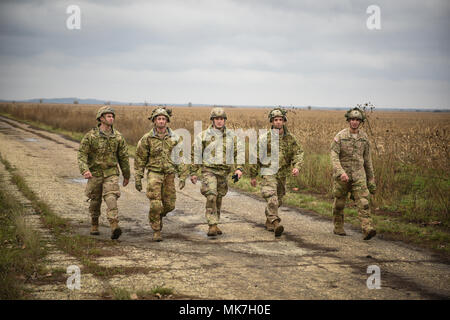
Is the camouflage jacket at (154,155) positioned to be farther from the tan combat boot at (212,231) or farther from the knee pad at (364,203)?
the knee pad at (364,203)

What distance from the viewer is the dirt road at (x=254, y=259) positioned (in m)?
5.08

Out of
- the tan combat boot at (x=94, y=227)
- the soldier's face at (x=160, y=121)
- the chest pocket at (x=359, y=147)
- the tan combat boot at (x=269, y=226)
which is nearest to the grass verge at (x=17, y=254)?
the tan combat boot at (x=94, y=227)

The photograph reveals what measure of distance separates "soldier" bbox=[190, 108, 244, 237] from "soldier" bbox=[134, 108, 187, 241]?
43 centimetres

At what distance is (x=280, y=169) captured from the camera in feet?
26.1

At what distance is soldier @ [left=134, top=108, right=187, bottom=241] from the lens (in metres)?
7.10

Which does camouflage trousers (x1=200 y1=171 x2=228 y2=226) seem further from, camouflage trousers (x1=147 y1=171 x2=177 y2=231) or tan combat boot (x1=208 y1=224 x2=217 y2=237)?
camouflage trousers (x1=147 y1=171 x2=177 y2=231)

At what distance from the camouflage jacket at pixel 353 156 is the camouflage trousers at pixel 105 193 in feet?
12.2

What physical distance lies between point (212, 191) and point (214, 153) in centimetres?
67

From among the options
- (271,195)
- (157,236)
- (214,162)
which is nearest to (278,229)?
(271,195)

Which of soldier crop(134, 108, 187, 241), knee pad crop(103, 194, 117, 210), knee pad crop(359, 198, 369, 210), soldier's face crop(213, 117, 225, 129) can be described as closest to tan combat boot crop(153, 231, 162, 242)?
soldier crop(134, 108, 187, 241)

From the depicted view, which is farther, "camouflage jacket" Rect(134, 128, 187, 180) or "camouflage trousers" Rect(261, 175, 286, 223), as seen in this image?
"camouflage trousers" Rect(261, 175, 286, 223)

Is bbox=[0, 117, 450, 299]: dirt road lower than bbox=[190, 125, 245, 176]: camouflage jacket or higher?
lower
